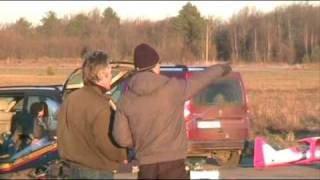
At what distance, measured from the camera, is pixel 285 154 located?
9.70 m

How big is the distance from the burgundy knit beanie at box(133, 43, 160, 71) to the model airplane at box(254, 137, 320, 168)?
13.9 ft

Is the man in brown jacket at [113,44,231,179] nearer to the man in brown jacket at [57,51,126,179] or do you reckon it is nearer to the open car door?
the man in brown jacket at [57,51,126,179]

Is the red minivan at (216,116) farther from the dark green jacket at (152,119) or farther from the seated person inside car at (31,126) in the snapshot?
the dark green jacket at (152,119)

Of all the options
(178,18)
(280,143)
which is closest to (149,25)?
(178,18)

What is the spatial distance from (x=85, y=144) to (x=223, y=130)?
721cm

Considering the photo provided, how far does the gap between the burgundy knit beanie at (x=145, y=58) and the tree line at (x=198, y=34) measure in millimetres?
58112

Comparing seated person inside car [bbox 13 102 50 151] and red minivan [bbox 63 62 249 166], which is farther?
red minivan [bbox 63 62 249 166]

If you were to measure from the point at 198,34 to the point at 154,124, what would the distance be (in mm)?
Answer: 99744

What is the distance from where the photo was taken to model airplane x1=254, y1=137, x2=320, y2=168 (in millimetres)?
9438

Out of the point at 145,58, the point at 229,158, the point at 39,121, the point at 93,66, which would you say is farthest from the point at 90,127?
the point at 229,158

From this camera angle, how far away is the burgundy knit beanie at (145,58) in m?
5.46

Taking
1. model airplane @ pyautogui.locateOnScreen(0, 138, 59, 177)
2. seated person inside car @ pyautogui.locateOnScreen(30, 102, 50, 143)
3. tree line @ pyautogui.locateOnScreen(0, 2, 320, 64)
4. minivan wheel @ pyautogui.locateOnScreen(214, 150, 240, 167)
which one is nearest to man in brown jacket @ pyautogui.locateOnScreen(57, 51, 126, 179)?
model airplane @ pyautogui.locateOnScreen(0, 138, 59, 177)

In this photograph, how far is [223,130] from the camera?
12195 millimetres

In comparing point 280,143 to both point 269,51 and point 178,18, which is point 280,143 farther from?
point 269,51
